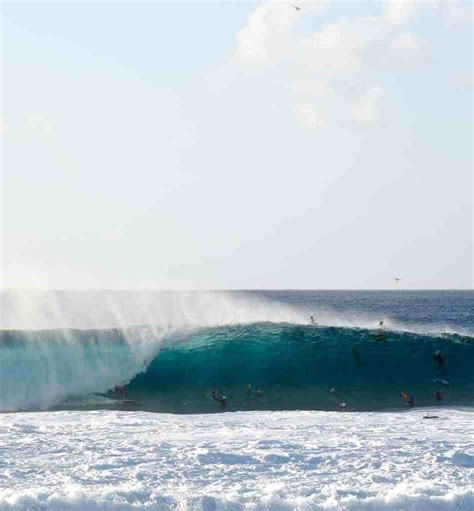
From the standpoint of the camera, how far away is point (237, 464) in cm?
1265

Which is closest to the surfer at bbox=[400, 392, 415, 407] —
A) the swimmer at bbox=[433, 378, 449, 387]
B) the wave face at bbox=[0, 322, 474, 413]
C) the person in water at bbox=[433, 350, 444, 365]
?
the wave face at bbox=[0, 322, 474, 413]

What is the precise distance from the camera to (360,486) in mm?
11406

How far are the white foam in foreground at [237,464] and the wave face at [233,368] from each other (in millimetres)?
5121

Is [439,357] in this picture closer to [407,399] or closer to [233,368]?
[407,399]

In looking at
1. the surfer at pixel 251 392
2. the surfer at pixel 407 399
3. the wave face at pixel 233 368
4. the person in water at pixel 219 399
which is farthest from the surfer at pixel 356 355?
the person in water at pixel 219 399

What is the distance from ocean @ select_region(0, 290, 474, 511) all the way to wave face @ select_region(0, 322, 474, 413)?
0.07m

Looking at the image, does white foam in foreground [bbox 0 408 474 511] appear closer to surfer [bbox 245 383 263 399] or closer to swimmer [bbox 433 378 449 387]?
surfer [bbox 245 383 263 399]

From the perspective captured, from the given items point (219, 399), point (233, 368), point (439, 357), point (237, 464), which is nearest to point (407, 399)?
point (439, 357)

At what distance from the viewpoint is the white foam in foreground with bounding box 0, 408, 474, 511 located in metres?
10.9

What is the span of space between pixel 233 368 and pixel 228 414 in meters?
7.08

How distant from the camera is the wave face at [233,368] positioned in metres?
22.5

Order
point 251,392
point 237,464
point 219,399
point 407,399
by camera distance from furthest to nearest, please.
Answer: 1. point 251,392
2. point 219,399
3. point 407,399
4. point 237,464

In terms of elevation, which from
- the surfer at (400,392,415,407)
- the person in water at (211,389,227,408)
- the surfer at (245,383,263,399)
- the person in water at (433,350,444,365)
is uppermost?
the person in water at (433,350,444,365)

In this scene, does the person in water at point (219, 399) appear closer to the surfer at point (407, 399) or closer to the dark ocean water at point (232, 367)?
the dark ocean water at point (232, 367)
